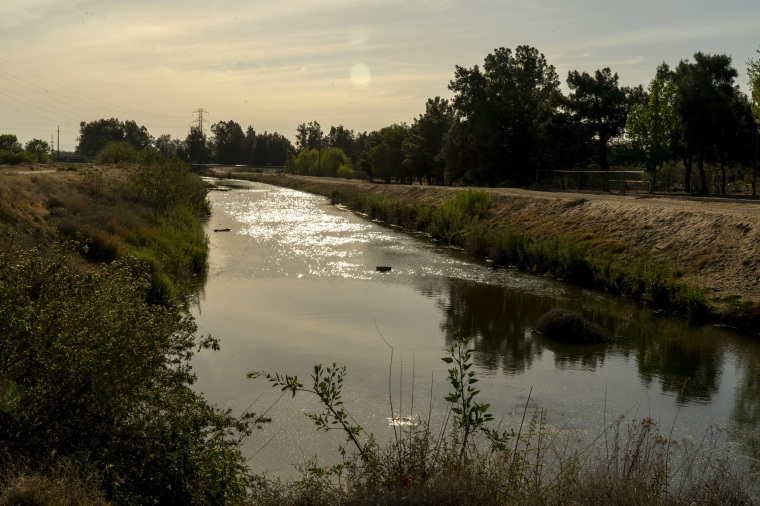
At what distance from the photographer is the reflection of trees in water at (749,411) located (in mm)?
12388

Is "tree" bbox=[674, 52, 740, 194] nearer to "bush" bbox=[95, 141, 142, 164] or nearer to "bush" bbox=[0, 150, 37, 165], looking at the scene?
"bush" bbox=[95, 141, 142, 164]

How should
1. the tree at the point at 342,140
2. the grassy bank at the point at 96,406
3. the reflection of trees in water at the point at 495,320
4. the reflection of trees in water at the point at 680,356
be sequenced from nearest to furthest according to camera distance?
the grassy bank at the point at 96,406 < the reflection of trees in water at the point at 680,356 < the reflection of trees in water at the point at 495,320 < the tree at the point at 342,140

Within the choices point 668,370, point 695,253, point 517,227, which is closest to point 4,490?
point 668,370

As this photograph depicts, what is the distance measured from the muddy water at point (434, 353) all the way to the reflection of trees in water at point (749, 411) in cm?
5

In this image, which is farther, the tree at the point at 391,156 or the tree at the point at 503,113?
the tree at the point at 391,156

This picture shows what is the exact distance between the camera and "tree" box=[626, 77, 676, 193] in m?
55.2

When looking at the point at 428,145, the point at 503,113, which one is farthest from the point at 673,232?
the point at 428,145

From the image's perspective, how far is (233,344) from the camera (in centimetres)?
1933

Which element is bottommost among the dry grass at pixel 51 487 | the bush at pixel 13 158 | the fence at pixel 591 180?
the dry grass at pixel 51 487

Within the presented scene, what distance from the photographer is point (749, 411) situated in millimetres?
14727

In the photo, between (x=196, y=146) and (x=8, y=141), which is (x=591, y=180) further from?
(x=196, y=146)

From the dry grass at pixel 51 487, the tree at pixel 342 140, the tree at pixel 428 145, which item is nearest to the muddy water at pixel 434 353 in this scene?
the dry grass at pixel 51 487

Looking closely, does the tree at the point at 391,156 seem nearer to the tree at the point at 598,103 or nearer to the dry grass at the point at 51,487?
the tree at the point at 598,103

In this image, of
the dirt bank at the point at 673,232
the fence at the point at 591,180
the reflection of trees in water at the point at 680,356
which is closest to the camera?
the reflection of trees in water at the point at 680,356
